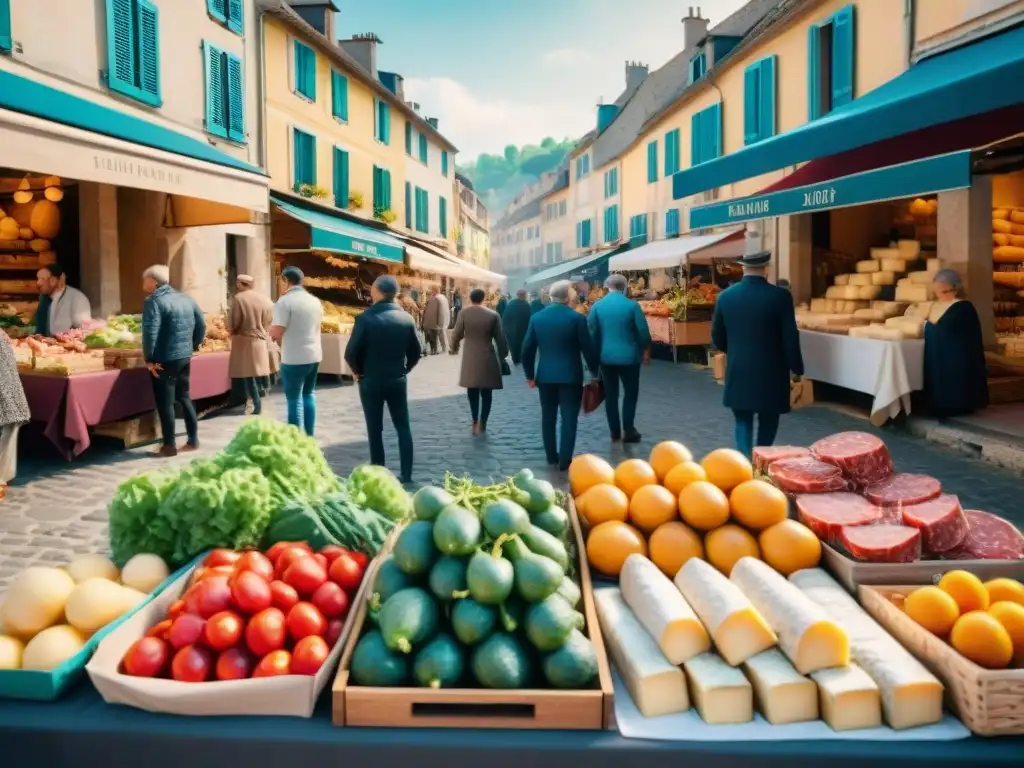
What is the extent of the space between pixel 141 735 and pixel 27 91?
6.80m

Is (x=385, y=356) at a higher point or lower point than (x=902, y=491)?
higher

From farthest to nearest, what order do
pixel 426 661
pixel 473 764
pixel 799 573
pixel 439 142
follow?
pixel 439 142 → pixel 799 573 → pixel 426 661 → pixel 473 764

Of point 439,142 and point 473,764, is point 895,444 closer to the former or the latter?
point 473,764

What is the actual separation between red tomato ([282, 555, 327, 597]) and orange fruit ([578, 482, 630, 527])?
105 cm

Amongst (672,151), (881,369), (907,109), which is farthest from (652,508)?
(672,151)

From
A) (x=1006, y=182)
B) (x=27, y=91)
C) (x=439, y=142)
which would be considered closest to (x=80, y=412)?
(x=27, y=91)

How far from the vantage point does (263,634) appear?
2363mm

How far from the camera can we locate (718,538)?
3.04m

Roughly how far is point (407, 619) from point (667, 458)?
1526 mm

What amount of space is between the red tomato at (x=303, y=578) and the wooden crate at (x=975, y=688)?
1723mm

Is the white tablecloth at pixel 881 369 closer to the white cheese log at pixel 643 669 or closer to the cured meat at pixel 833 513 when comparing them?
the cured meat at pixel 833 513

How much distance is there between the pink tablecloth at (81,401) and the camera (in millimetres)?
7902

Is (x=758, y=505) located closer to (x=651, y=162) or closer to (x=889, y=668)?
(x=889, y=668)

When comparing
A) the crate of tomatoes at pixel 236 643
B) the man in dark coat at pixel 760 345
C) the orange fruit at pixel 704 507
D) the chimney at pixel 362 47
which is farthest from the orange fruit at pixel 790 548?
the chimney at pixel 362 47
